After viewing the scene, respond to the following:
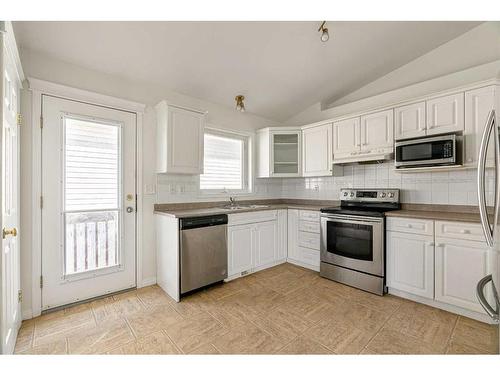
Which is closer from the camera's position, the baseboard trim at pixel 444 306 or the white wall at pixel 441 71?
the baseboard trim at pixel 444 306

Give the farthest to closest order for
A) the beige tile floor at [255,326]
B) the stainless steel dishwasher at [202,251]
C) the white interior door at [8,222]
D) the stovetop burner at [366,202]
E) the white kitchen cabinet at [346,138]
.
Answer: the white kitchen cabinet at [346,138]
the stovetop burner at [366,202]
the stainless steel dishwasher at [202,251]
the beige tile floor at [255,326]
the white interior door at [8,222]

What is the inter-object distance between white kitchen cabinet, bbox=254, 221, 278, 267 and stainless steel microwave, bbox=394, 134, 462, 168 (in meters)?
1.78

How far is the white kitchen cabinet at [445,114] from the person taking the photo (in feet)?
7.77

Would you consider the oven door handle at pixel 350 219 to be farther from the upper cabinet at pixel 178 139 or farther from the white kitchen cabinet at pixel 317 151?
the upper cabinet at pixel 178 139

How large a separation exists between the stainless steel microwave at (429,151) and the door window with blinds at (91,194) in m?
3.16

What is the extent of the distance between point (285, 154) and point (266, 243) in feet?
4.92

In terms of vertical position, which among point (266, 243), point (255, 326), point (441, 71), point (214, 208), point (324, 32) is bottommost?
point (255, 326)

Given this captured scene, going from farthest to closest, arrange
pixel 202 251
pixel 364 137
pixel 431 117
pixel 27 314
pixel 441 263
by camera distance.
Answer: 1. pixel 364 137
2. pixel 202 251
3. pixel 431 117
4. pixel 441 263
5. pixel 27 314

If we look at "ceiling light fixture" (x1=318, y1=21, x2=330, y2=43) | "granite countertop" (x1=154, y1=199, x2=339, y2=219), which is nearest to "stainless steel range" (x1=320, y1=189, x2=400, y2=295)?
"granite countertop" (x1=154, y1=199, x2=339, y2=219)

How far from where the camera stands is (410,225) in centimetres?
244

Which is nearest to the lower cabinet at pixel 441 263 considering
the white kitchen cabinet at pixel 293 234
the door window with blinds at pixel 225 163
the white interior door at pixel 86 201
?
the white kitchen cabinet at pixel 293 234

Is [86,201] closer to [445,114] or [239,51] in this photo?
[239,51]

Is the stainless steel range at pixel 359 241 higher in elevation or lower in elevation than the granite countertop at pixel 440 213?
lower

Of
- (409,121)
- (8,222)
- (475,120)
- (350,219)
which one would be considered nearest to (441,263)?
(350,219)
